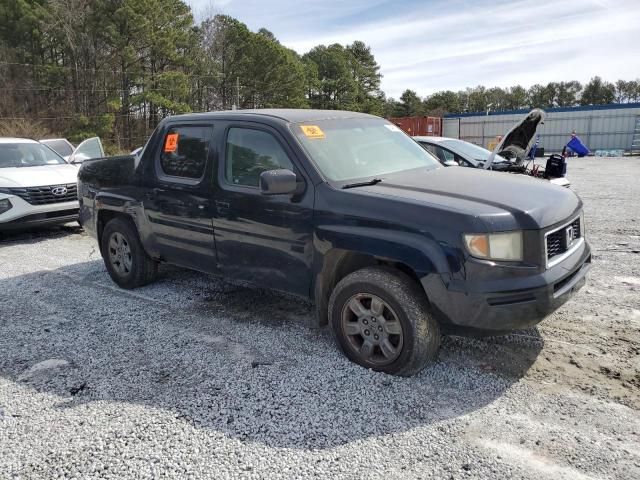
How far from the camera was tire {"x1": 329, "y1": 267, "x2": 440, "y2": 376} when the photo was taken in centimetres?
342

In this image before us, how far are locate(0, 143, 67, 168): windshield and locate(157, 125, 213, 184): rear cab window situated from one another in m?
5.71

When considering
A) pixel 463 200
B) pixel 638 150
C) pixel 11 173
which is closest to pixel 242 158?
pixel 463 200

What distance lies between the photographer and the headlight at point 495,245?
3182mm

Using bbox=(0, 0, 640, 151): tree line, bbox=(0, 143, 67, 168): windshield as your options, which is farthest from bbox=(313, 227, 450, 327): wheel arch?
bbox=(0, 0, 640, 151): tree line

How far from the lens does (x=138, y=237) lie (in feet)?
18.0

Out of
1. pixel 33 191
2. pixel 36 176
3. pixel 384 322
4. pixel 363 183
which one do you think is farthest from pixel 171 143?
pixel 36 176

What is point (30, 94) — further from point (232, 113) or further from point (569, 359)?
point (569, 359)

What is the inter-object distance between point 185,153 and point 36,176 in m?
5.19

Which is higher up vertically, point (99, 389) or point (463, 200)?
point (463, 200)

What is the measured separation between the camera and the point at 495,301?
3.17 meters

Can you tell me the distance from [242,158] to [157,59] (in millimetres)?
35093

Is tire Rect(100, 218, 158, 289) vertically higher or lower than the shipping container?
lower

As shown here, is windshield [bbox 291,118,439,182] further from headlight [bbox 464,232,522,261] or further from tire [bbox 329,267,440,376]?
headlight [bbox 464,232,522,261]

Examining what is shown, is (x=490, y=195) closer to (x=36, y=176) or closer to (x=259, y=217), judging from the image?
(x=259, y=217)
